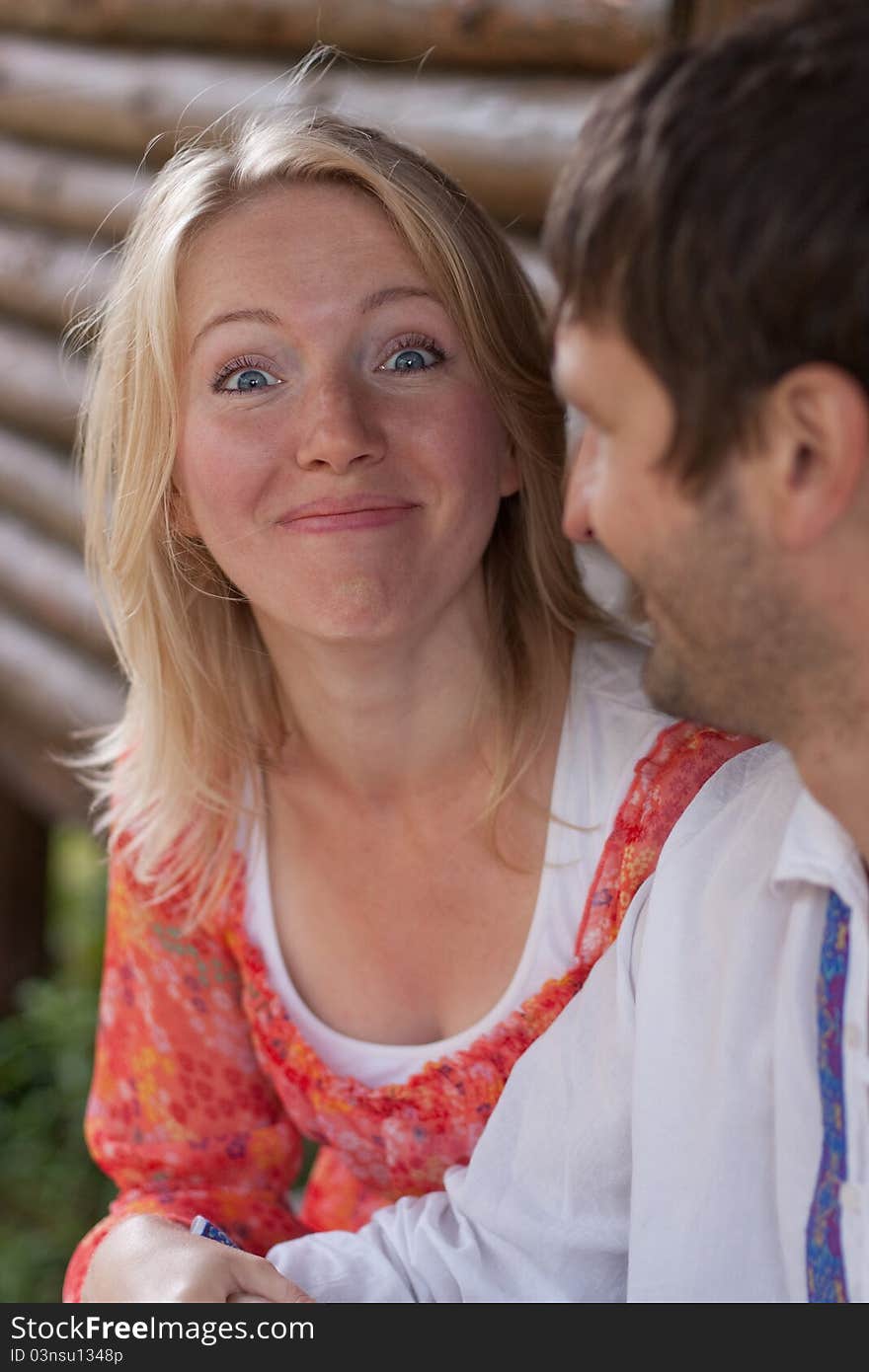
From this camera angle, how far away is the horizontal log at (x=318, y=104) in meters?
2.72

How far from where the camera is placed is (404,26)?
9.80 feet

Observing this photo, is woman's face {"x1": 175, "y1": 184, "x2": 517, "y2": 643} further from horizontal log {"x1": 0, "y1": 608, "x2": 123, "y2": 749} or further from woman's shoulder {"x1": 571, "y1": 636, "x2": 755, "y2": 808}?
horizontal log {"x1": 0, "y1": 608, "x2": 123, "y2": 749}

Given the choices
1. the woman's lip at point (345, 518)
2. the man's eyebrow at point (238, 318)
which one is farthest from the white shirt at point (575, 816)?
the man's eyebrow at point (238, 318)

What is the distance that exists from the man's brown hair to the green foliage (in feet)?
10.7

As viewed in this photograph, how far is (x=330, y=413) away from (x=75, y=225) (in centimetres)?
255

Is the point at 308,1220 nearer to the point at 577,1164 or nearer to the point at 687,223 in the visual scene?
the point at 577,1164

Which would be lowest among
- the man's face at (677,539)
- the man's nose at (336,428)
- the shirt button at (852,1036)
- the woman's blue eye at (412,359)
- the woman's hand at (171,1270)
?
the woman's hand at (171,1270)

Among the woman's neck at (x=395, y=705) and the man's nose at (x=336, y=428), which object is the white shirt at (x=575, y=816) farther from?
the man's nose at (x=336, y=428)

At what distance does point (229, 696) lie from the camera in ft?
7.39

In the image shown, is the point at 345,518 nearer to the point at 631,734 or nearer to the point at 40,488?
the point at 631,734

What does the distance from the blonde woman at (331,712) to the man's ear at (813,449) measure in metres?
0.63

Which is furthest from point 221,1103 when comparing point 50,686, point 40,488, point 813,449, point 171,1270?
point 40,488

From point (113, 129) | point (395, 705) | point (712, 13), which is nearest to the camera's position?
point (395, 705)
